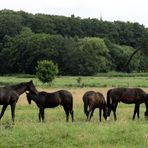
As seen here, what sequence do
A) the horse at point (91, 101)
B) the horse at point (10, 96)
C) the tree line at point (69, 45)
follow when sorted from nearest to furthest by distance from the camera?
the horse at point (10, 96), the horse at point (91, 101), the tree line at point (69, 45)

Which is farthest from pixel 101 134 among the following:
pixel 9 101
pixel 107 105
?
pixel 107 105

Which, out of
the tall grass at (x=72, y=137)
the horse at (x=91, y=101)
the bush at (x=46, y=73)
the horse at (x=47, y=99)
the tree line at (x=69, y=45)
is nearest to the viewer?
the tall grass at (x=72, y=137)

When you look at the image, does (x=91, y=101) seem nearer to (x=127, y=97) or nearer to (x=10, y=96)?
(x=127, y=97)

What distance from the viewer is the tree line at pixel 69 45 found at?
123062mm

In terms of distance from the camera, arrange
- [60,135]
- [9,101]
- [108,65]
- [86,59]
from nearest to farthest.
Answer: [60,135] → [9,101] → [86,59] → [108,65]

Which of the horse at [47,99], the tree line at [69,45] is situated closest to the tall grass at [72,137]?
the horse at [47,99]

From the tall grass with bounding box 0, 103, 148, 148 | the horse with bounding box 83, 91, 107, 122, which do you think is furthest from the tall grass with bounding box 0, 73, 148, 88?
the tall grass with bounding box 0, 103, 148, 148

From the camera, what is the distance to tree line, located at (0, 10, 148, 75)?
404ft

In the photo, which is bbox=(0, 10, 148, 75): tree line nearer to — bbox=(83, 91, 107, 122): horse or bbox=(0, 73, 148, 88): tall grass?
bbox=(0, 73, 148, 88): tall grass

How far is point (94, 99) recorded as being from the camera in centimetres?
2373

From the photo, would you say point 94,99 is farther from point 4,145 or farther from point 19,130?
point 4,145

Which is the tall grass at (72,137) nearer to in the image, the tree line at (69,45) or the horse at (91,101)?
the horse at (91,101)

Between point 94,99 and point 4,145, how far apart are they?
30.7ft

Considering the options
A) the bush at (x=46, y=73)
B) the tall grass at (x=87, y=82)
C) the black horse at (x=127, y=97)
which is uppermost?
the black horse at (x=127, y=97)
